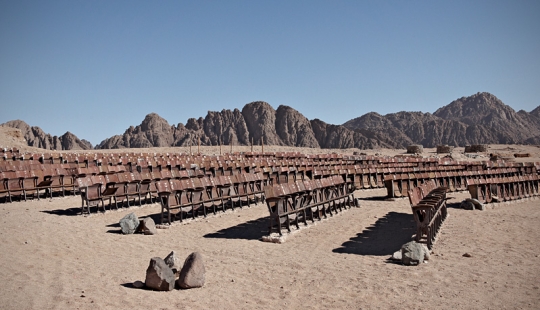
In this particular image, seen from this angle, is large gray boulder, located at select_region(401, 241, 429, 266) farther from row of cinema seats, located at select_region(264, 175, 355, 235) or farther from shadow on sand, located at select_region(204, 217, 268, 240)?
shadow on sand, located at select_region(204, 217, 268, 240)

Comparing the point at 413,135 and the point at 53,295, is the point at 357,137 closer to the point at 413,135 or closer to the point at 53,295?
the point at 413,135

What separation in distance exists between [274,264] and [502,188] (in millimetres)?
11433

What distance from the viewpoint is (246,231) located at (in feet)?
34.1

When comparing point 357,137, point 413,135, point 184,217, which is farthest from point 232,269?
point 413,135

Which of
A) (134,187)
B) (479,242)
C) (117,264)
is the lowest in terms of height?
(479,242)

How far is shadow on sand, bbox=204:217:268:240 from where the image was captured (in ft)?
32.1

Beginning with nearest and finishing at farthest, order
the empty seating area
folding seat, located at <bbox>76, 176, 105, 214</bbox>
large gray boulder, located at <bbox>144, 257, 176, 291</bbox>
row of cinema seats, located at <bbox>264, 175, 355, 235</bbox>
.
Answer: large gray boulder, located at <bbox>144, 257, 176, 291</bbox>
row of cinema seats, located at <bbox>264, 175, 355, 235</bbox>
the empty seating area
folding seat, located at <bbox>76, 176, 105, 214</bbox>

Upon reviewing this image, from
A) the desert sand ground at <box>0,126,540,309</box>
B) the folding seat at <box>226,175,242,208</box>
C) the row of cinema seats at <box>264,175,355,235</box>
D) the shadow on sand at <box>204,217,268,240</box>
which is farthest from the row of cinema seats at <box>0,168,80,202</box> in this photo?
the row of cinema seats at <box>264,175,355,235</box>

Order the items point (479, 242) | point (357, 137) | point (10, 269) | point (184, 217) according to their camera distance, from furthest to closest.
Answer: point (357, 137), point (184, 217), point (479, 242), point (10, 269)

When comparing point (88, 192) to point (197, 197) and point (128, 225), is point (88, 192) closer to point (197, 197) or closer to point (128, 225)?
point (197, 197)

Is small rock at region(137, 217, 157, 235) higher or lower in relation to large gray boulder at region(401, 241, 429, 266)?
higher

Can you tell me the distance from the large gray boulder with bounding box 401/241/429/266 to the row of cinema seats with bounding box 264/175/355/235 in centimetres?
301

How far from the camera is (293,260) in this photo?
7641 millimetres

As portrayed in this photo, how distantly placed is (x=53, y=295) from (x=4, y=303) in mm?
534
